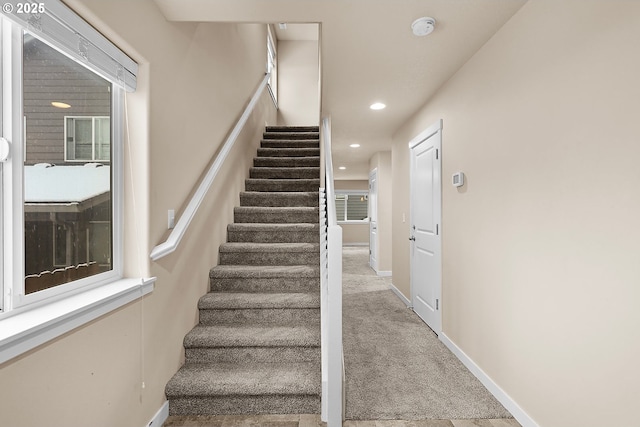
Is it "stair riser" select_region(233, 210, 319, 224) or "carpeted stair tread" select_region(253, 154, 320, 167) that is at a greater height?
"carpeted stair tread" select_region(253, 154, 320, 167)

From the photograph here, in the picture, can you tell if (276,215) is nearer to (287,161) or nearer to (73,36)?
(287,161)

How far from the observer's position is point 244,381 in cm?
182

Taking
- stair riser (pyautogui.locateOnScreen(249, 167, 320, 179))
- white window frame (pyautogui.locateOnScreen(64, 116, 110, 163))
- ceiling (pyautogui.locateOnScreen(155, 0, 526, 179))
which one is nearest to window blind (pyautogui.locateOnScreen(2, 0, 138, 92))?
white window frame (pyautogui.locateOnScreen(64, 116, 110, 163))

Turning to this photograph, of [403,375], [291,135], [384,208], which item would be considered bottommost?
[403,375]

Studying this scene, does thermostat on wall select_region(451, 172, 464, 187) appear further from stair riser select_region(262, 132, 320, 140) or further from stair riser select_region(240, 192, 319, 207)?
stair riser select_region(262, 132, 320, 140)

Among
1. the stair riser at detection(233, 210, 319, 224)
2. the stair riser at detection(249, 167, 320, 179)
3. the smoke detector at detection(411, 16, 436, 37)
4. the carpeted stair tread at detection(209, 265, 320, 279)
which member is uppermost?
the smoke detector at detection(411, 16, 436, 37)

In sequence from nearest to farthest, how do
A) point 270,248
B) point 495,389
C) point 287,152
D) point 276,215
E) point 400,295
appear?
point 495,389, point 270,248, point 276,215, point 400,295, point 287,152

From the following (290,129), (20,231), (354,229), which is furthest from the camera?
(354,229)

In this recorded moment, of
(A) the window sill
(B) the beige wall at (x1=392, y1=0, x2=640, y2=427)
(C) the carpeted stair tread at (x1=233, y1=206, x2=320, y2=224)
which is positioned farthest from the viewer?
(C) the carpeted stair tread at (x1=233, y1=206, x2=320, y2=224)

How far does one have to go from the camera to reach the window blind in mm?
969

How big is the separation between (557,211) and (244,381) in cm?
193

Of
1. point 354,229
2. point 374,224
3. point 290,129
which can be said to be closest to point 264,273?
point 290,129

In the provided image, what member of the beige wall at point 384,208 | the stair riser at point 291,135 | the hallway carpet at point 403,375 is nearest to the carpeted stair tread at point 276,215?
the hallway carpet at point 403,375

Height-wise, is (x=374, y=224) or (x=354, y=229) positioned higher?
(x=374, y=224)
